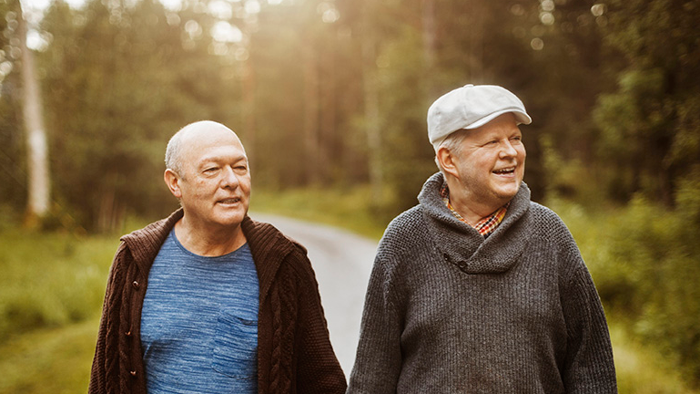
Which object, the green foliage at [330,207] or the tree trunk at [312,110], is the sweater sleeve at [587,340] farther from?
the tree trunk at [312,110]

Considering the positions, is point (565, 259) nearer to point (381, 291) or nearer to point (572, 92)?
point (381, 291)

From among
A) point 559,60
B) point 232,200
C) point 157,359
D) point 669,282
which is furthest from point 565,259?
point 559,60

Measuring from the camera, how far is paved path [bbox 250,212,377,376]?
7188mm

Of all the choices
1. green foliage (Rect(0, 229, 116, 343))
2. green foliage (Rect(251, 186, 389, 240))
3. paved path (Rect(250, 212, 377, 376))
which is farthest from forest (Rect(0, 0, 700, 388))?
paved path (Rect(250, 212, 377, 376))

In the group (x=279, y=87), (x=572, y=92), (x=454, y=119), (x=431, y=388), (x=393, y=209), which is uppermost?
(x=279, y=87)

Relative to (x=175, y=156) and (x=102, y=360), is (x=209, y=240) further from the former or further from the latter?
(x=102, y=360)

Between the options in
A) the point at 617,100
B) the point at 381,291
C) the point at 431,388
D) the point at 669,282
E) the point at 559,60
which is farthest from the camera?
the point at 559,60

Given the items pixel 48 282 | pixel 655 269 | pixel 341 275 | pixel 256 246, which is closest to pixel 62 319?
pixel 48 282

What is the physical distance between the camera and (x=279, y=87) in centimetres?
3769

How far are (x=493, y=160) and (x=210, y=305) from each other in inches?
52.1

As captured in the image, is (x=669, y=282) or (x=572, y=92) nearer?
(x=669, y=282)

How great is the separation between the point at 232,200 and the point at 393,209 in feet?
55.5

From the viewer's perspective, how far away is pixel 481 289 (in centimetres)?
204

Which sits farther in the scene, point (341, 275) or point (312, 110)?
point (312, 110)
